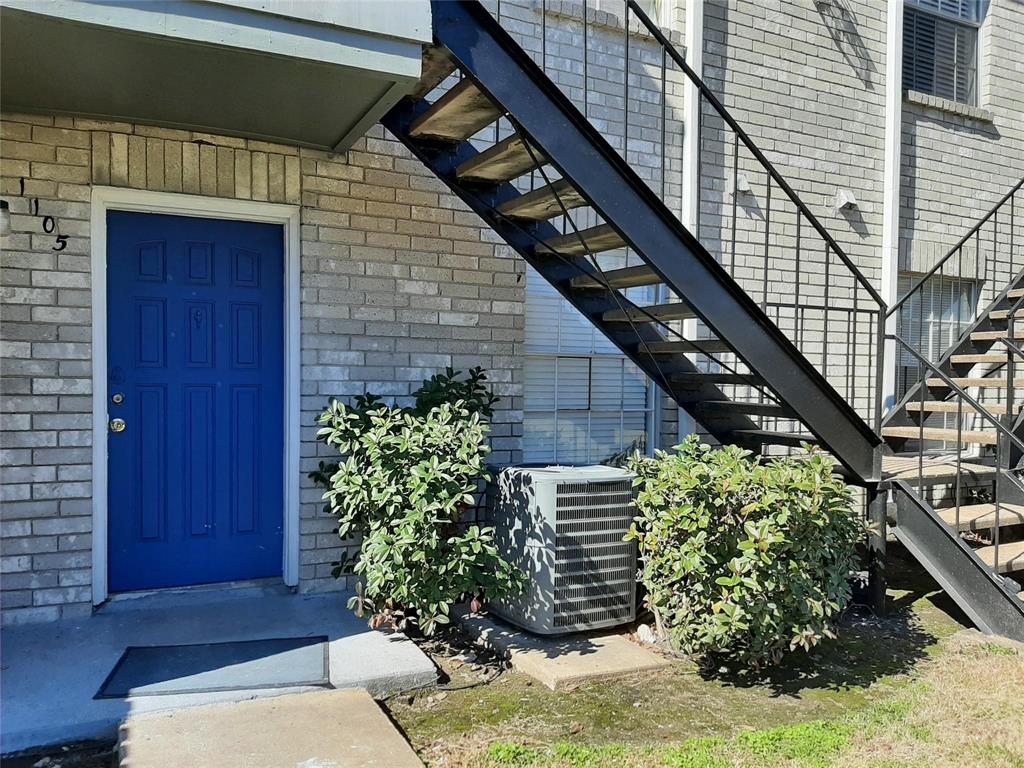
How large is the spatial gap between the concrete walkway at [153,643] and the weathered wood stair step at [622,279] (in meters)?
2.14

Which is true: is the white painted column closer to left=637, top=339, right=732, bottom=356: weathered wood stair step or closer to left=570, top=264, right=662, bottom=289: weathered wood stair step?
left=637, top=339, right=732, bottom=356: weathered wood stair step

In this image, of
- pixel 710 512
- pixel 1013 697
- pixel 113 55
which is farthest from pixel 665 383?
pixel 113 55

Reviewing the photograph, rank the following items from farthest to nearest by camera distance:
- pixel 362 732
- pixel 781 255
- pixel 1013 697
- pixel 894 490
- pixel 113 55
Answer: pixel 781 255 → pixel 894 490 → pixel 1013 697 → pixel 113 55 → pixel 362 732

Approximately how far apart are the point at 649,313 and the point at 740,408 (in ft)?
2.69

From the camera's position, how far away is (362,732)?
3008 millimetres

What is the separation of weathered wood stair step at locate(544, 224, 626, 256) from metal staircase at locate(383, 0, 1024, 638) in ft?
0.03

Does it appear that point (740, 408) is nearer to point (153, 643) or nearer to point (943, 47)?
point (153, 643)

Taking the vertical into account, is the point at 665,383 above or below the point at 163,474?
above

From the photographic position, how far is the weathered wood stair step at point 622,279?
13.8 feet

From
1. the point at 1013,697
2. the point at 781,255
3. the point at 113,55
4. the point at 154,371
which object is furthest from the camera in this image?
the point at 781,255

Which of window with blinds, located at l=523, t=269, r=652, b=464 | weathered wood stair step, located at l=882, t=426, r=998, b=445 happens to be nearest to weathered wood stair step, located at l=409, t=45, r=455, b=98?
window with blinds, located at l=523, t=269, r=652, b=464

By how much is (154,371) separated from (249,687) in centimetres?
186

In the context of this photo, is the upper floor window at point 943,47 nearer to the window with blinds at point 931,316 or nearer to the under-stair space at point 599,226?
the window with blinds at point 931,316

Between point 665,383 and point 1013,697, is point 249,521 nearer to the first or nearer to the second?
point 665,383
